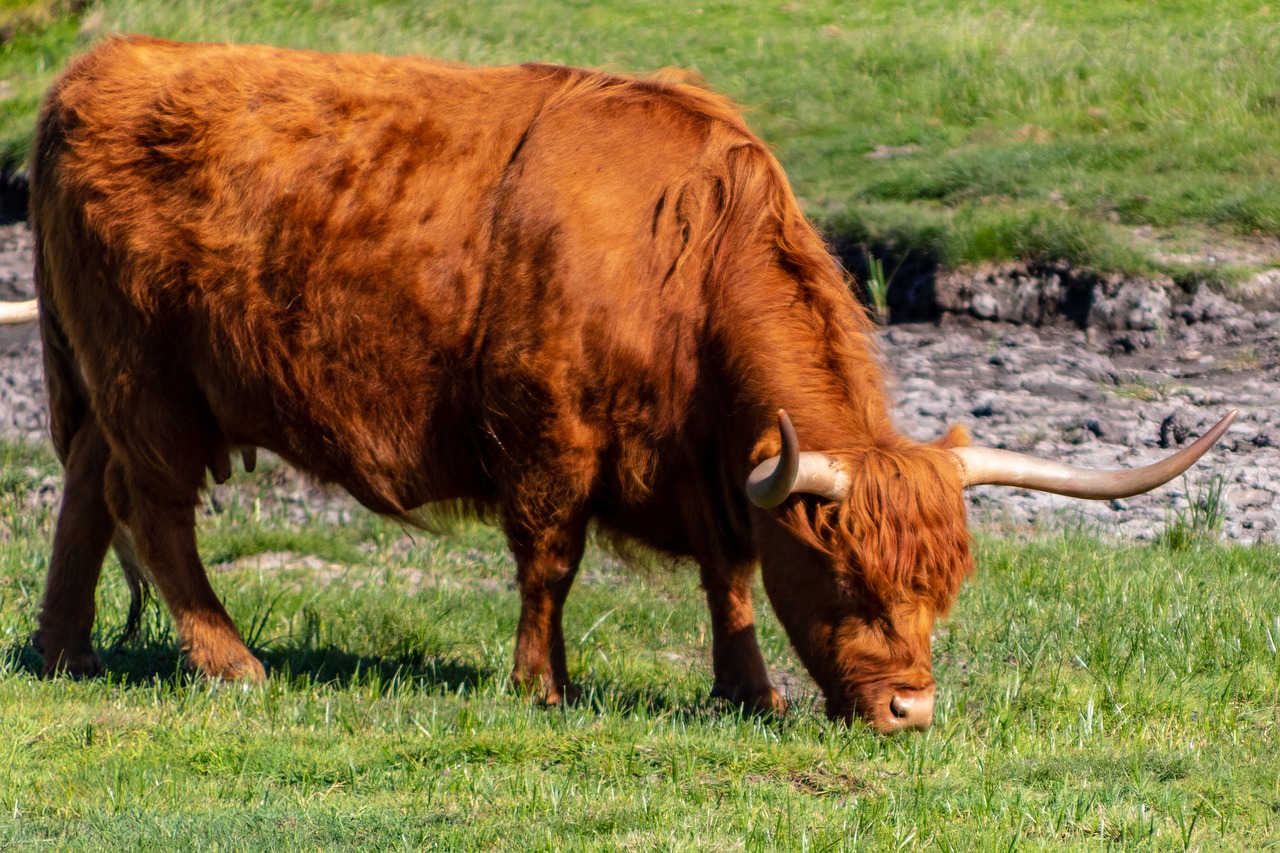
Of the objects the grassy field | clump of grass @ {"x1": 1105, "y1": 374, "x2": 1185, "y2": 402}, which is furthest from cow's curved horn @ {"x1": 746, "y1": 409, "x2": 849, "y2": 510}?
the grassy field

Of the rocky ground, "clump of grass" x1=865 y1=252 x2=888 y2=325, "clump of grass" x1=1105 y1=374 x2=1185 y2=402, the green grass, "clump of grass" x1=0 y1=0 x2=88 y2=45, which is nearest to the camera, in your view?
the green grass

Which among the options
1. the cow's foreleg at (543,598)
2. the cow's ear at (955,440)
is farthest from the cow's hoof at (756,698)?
the cow's ear at (955,440)

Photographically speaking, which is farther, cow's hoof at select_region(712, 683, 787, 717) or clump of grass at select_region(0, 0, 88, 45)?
clump of grass at select_region(0, 0, 88, 45)

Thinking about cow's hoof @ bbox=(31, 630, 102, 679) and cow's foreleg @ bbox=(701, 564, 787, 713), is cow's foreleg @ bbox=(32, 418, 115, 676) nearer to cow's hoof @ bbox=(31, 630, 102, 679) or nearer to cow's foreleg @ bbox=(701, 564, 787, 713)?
cow's hoof @ bbox=(31, 630, 102, 679)

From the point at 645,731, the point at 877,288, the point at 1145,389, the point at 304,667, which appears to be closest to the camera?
the point at 645,731

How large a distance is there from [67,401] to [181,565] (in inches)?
42.1

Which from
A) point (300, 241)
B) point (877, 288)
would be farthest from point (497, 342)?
point (877, 288)

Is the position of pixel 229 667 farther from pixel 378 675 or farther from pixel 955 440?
pixel 955 440

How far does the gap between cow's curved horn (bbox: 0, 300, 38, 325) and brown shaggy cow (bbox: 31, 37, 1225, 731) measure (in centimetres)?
45

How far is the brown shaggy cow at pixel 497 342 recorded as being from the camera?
16.5ft

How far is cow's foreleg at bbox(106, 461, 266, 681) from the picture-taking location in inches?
231

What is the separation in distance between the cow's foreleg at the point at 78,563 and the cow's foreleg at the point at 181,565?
239 millimetres

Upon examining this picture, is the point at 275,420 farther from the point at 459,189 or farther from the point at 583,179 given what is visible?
the point at 583,179

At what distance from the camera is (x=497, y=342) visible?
5422 millimetres
